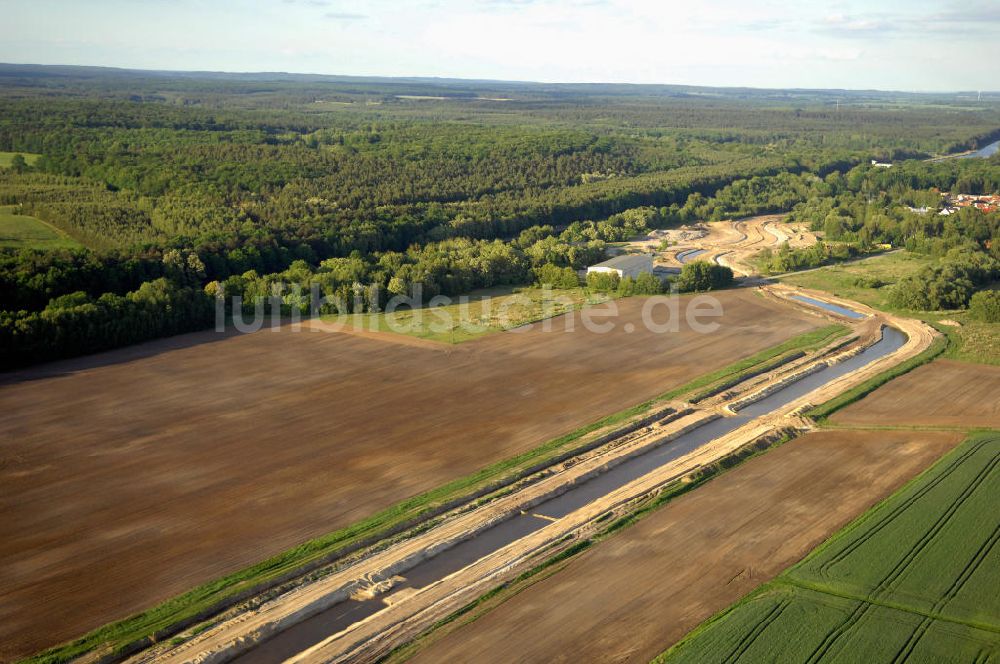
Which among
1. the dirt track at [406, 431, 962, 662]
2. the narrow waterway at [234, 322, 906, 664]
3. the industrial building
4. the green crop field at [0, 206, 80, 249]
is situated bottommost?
the narrow waterway at [234, 322, 906, 664]

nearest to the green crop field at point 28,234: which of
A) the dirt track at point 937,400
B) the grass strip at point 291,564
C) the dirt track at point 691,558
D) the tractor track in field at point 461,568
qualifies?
the grass strip at point 291,564

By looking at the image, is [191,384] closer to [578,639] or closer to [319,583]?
[319,583]

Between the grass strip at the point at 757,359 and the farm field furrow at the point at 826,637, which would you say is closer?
the farm field furrow at the point at 826,637

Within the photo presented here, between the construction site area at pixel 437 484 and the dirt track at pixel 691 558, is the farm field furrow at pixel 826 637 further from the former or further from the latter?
the construction site area at pixel 437 484

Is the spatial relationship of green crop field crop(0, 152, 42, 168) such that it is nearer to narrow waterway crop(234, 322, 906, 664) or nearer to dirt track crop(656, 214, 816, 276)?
dirt track crop(656, 214, 816, 276)

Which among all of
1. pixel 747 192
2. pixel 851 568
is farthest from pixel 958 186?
pixel 851 568

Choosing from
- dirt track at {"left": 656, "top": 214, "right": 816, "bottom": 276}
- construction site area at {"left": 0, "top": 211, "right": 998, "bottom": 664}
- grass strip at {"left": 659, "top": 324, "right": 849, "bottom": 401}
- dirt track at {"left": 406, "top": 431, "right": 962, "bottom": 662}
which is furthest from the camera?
dirt track at {"left": 656, "top": 214, "right": 816, "bottom": 276}

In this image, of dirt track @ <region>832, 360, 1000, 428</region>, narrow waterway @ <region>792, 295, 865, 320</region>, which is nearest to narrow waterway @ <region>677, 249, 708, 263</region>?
narrow waterway @ <region>792, 295, 865, 320</region>
